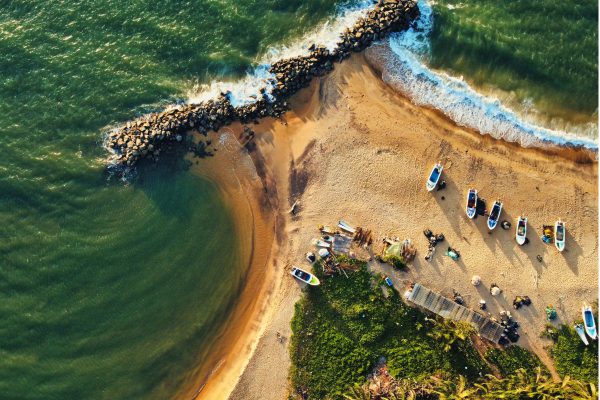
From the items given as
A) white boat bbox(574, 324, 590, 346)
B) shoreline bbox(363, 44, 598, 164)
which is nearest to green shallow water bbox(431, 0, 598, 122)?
shoreline bbox(363, 44, 598, 164)

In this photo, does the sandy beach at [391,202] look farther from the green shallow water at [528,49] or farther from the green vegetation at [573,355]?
the green shallow water at [528,49]

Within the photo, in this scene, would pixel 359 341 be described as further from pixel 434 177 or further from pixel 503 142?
pixel 503 142

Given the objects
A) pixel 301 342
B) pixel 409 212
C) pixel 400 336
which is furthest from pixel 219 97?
pixel 400 336

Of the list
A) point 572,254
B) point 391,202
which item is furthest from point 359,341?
point 572,254

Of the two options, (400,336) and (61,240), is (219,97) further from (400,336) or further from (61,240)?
(400,336)

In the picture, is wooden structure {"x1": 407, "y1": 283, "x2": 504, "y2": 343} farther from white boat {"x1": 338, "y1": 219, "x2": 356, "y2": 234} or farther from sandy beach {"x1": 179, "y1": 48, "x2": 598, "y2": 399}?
white boat {"x1": 338, "y1": 219, "x2": 356, "y2": 234}

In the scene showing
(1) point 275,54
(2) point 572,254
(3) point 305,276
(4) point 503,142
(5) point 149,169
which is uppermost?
(1) point 275,54
